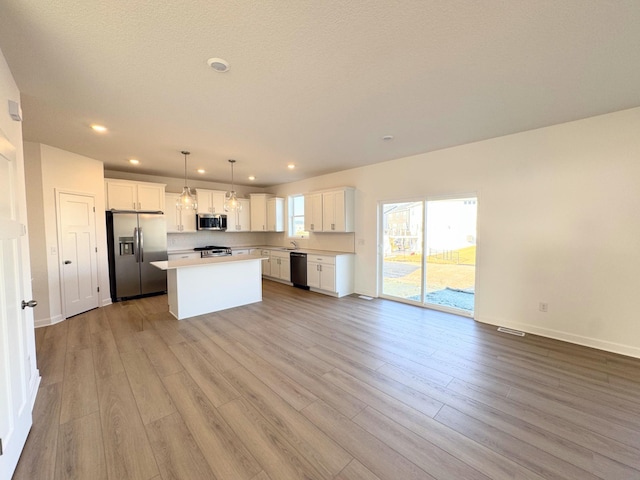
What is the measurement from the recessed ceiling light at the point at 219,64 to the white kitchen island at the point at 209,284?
9.59 ft

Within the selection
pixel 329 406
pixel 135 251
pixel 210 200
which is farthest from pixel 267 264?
pixel 329 406

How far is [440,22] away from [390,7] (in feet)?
1.19

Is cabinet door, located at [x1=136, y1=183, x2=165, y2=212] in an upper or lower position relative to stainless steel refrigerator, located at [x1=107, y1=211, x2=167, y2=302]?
upper

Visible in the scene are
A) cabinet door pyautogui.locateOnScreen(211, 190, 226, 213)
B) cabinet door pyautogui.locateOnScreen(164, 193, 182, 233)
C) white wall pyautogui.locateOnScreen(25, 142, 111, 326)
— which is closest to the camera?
white wall pyautogui.locateOnScreen(25, 142, 111, 326)

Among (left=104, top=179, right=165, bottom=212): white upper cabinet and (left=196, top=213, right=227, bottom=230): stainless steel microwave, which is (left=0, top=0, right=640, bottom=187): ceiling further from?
(left=196, top=213, right=227, bottom=230): stainless steel microwave

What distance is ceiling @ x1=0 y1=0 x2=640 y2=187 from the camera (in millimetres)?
1495

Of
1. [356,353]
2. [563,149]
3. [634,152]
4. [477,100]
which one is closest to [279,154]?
[477,100]

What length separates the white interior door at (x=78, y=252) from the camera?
406cm

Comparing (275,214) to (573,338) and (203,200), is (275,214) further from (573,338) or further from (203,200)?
(573,338)

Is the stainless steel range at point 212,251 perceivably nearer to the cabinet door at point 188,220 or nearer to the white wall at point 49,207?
the cabinet door at point 188,220

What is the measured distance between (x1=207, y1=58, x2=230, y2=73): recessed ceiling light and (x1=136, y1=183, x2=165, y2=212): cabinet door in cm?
455

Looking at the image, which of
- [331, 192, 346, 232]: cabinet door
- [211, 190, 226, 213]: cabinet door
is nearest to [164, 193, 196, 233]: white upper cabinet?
[211, 190, 226, 213]: cabinet door

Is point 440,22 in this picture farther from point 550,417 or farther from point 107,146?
point 107,146

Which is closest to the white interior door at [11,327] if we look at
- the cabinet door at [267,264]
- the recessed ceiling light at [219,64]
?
the recessed ceiling light at [219,64]
